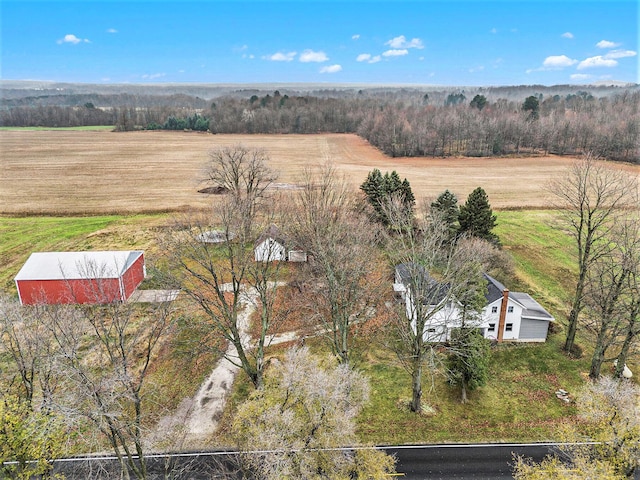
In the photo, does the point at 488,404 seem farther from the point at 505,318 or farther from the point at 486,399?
the point at 505,318

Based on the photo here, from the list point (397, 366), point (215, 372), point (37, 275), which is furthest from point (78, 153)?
point (397, 366)

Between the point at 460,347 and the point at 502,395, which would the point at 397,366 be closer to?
the point at 460,347

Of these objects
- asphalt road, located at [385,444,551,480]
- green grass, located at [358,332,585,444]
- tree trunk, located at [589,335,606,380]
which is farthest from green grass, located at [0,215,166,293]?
tree trunk, located at [589,335,606,380]

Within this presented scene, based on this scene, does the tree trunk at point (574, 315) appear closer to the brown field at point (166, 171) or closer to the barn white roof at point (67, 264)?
the brown field at point (166, 171)

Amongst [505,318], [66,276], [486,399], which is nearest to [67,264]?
[66,276]

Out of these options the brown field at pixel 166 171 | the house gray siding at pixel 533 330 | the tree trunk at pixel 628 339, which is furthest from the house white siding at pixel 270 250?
the tree trunk at pixel 628 339

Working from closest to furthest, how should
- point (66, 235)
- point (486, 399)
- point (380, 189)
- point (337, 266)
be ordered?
point (486, 399) → point (337, 266) → point (380, 189) → point (66, 235)

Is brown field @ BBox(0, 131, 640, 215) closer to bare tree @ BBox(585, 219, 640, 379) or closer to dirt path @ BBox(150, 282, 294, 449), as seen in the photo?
dirt path @ BBox(150, 282, 294, 449)
